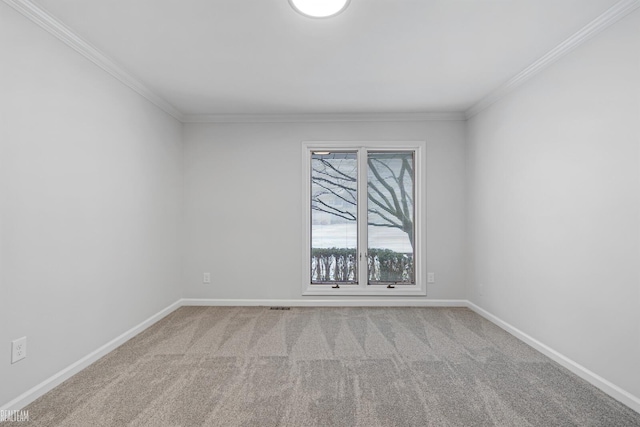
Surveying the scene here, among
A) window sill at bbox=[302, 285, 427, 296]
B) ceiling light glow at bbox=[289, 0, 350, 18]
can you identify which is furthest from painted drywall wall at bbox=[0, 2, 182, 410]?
window sill at bbox=[302, 285, 427, 296]

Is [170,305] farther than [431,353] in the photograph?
Yes

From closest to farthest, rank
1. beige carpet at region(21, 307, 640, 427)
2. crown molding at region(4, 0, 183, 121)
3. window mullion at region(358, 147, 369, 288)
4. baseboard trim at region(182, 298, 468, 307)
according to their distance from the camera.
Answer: beige carpet at region(21, 307, 640, 427)
crown molding at region(4, 0, 183, 121)
baseboard trim at region(182, 298, 468, 307)
window mullion at region(358, 147, 369, 288)

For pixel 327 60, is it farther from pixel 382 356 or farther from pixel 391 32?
pixel 382 356

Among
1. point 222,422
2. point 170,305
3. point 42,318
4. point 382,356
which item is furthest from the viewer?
point 170,305

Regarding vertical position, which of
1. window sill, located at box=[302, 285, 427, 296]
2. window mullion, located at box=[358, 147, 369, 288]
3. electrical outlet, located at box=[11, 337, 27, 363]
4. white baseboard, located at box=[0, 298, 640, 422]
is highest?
window mullion, located at box=[358, 147, 369, 288]

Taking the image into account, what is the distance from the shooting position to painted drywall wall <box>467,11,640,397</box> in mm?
2090

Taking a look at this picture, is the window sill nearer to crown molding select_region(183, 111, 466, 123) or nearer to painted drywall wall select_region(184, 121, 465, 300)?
painted drywall wall select_region(184, 121, 465, 300)

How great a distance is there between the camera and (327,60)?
2.84 m

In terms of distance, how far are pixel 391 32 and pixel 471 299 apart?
329 centimetres

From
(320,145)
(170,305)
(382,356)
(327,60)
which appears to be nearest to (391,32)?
(327,60)

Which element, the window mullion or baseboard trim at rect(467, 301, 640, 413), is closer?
baseboard trim at rect(467, 301, 640, 413)

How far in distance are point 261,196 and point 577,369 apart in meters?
3.57

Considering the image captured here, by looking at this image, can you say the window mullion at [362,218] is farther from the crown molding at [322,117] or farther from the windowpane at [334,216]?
the crown molding at [322,117]

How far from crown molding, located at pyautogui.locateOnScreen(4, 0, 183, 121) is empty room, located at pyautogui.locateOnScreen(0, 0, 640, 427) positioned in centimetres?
2
